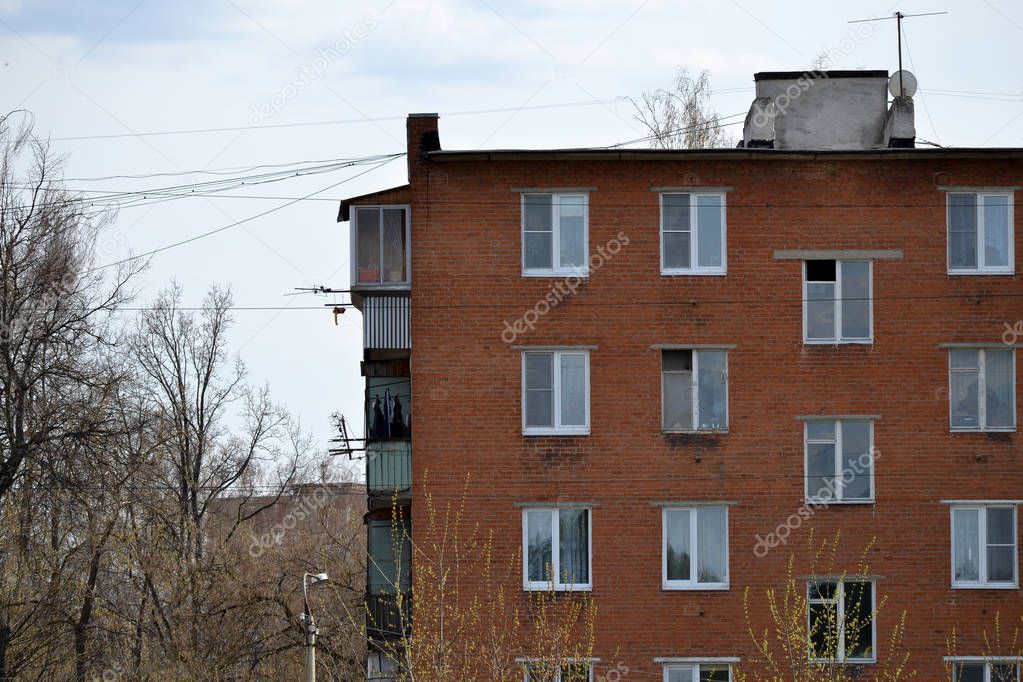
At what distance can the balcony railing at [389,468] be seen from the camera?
2584 centimetres

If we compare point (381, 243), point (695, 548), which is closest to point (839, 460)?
point (695, 548)

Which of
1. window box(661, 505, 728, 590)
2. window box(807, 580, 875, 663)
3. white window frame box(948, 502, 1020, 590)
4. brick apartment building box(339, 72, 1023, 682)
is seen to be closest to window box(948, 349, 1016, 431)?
brick apartment building box(339, 72, 1023, 682)

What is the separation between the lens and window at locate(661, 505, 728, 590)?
2538 centimetres

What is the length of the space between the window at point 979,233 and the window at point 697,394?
497cm

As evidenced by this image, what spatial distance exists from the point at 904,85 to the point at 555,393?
10.0 m

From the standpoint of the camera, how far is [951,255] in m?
26.2

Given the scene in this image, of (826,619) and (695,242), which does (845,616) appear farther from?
(695,242)

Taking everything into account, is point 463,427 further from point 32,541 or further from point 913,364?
point 32,541

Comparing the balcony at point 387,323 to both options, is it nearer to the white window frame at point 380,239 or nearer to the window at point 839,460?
the white window frame at point 380,239

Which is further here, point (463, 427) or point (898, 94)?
point (898, 94)

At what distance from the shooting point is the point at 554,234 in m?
26.0

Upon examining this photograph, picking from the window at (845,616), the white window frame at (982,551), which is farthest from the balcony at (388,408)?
the white window frame at (982,551)

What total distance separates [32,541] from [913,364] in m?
19.4

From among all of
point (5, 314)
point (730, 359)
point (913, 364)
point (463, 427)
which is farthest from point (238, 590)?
point (913, 364)
